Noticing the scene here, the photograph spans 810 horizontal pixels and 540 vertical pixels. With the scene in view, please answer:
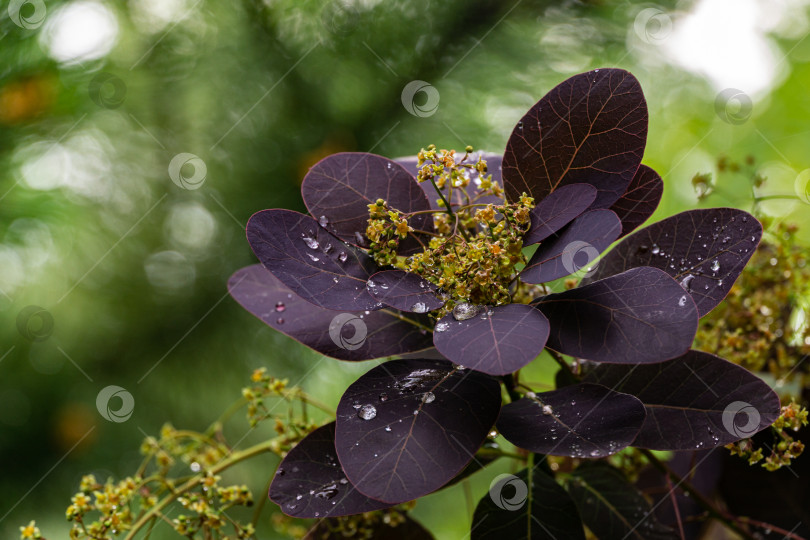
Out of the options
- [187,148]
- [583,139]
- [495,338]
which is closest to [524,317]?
[495,338]

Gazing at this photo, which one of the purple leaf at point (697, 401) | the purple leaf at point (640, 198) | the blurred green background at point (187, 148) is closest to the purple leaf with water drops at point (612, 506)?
the purple leaf at point (697, 401)

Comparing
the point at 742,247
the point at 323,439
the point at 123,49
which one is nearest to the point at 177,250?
the point at 123,49

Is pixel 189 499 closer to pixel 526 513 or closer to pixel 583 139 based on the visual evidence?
pixel 526 513

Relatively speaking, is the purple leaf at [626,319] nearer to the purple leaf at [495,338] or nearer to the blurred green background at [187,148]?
the purple leaf at [495,338]

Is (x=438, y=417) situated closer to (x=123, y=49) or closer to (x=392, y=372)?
(x=392, y=372)

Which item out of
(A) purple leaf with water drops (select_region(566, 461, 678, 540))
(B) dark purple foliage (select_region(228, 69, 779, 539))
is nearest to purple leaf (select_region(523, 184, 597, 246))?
(B) dark purple foliage (select_region(228, 69, 779, 539))

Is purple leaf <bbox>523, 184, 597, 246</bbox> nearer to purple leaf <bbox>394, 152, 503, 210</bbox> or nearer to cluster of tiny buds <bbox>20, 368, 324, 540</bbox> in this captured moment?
purple leaf <bbox>394, 152, 503, 210</bbox>
